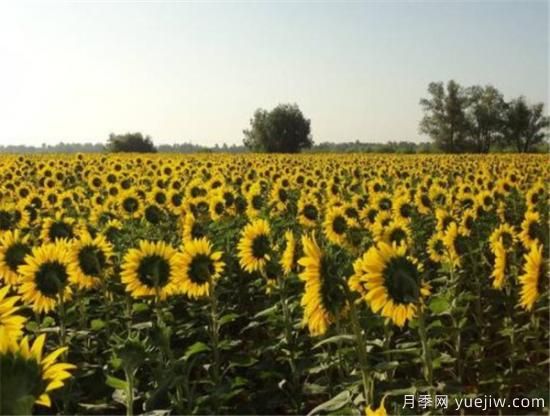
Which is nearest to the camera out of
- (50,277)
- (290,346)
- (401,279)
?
(401,279)

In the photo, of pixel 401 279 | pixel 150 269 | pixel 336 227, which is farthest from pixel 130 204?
pixel 401 279

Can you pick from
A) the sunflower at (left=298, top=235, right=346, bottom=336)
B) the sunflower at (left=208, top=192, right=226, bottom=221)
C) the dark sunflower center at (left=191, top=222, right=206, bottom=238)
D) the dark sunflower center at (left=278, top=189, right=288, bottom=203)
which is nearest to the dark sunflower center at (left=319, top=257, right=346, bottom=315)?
the sunflower at (left=298, top=235, right=346, bottom=336)

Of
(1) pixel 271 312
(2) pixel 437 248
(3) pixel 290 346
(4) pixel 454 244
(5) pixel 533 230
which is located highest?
(5) pixel 533 230

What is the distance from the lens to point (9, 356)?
1812 mm

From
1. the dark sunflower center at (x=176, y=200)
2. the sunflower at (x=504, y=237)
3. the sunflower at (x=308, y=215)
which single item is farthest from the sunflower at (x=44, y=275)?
the dark sunflower center at (x=176, y=200)

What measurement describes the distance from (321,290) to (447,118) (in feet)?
259

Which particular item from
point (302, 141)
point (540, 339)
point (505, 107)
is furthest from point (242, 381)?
point (505, 107)

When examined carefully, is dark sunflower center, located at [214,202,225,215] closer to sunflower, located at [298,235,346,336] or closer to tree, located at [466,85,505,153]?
sunflower, located at [298,235,346,336]

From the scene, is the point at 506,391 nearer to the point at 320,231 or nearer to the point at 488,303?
the point at 488,303

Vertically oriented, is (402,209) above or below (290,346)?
above

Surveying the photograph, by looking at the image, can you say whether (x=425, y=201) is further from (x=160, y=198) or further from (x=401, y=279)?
(x=401, y=279)

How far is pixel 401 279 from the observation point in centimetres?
350

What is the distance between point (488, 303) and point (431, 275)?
712 millimetres

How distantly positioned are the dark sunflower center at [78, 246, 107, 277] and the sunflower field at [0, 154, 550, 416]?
1 cm
